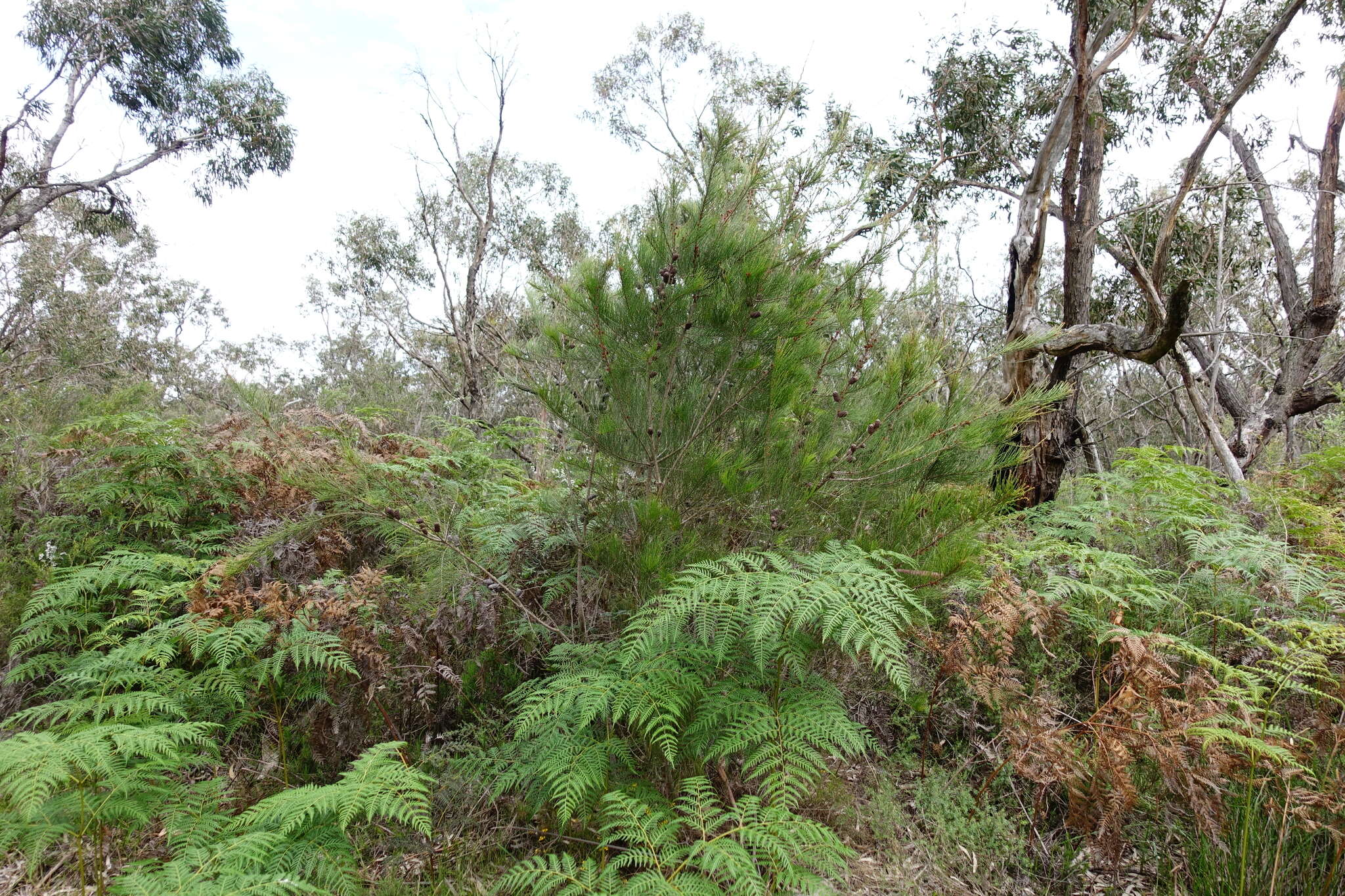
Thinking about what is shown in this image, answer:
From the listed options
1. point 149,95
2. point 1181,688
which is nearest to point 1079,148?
point 1181,688

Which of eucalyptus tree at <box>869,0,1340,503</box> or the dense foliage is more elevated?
eucalyptus tree at <box>869,0,1340,503</box>

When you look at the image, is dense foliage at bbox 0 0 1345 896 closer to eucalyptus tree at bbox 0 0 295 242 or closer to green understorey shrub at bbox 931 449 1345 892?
green understorey shrub at bbox 931 449 1345 892

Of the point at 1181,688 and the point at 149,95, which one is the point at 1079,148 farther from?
the point at 149,95

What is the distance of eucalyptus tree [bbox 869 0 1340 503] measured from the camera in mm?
5633

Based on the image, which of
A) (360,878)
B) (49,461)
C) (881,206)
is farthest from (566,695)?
(881,206)

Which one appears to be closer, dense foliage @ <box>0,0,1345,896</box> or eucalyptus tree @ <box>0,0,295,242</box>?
dense foliage @ <box>0,0,1345,896</box>

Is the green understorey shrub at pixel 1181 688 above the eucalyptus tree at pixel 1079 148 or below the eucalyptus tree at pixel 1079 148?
below

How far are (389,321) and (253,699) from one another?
53.6 ft

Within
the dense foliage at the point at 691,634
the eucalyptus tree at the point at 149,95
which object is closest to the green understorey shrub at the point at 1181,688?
the dense foliage at the point at 691,634

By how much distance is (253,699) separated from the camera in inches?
102

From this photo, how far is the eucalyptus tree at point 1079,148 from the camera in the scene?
5.63 m

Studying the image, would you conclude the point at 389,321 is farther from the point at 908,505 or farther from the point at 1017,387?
the point at 908,505

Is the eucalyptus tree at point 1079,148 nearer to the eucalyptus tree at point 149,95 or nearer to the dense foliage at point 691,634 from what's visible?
the dense foliage at point 691,634

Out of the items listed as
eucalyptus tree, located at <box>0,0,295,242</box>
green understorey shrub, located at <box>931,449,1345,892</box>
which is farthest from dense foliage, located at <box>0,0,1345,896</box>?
eucalyptus tree, located at <box>0,0,295,242</box>
